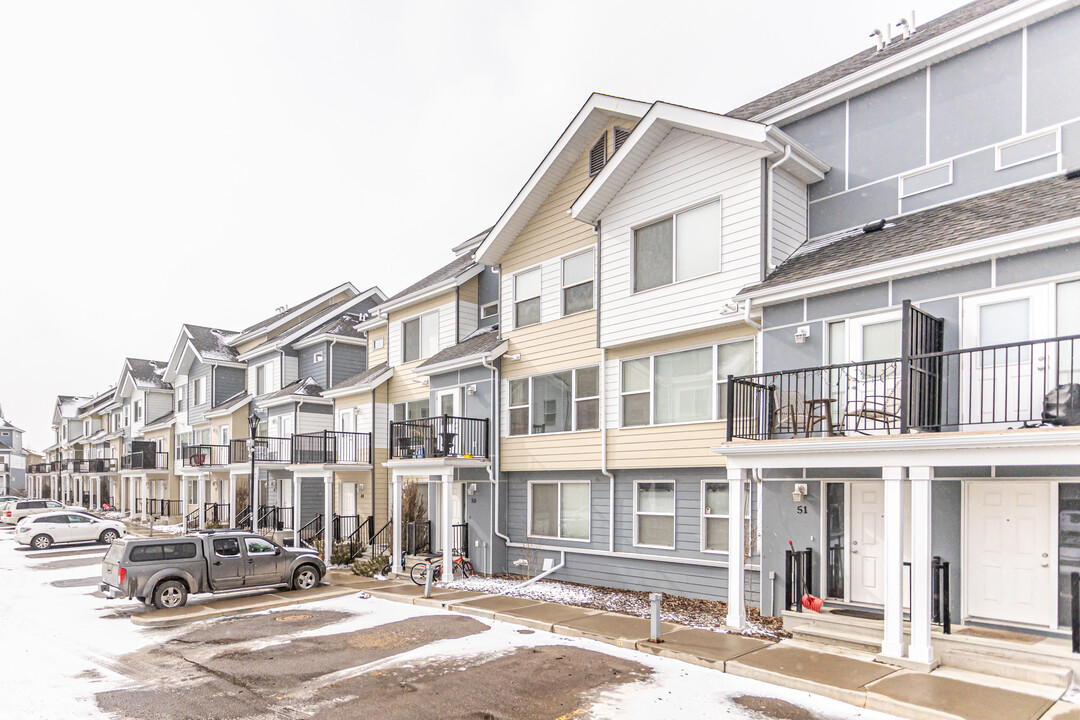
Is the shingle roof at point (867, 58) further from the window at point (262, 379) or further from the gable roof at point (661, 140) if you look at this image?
the window at point (262, 379)

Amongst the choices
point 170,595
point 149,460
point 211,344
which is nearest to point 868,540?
point 170,595

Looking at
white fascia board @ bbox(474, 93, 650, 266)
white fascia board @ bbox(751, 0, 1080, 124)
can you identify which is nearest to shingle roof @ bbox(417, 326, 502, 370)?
white fascia board @ bbox(474, 93, 650, 266)

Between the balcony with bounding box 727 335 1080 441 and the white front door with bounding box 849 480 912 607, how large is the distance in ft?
3.43

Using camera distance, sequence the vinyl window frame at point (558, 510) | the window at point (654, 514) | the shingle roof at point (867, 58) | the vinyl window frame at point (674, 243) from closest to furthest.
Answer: the shingle roof at point (867, 58) < the vinyl window frame at point (674, 243) < the window at point (654, 514) < the vinyl window frame at point (558, 510)

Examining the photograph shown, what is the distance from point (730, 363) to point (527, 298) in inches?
257

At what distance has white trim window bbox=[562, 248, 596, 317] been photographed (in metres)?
16.8

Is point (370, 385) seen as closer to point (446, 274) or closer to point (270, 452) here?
point (446, 274)

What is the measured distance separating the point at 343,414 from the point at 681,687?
784 inches

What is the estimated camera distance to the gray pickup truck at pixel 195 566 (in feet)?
47.9

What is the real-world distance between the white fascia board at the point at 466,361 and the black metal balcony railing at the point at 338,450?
17.1 ft

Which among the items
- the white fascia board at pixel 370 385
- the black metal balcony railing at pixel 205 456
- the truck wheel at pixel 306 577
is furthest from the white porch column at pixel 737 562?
the black metal balcony railing at pixel 205 456

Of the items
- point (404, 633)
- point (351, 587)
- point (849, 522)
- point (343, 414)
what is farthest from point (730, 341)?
point (343, 414)

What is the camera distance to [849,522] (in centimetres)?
1126

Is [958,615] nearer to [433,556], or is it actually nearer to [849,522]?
[849,522]
